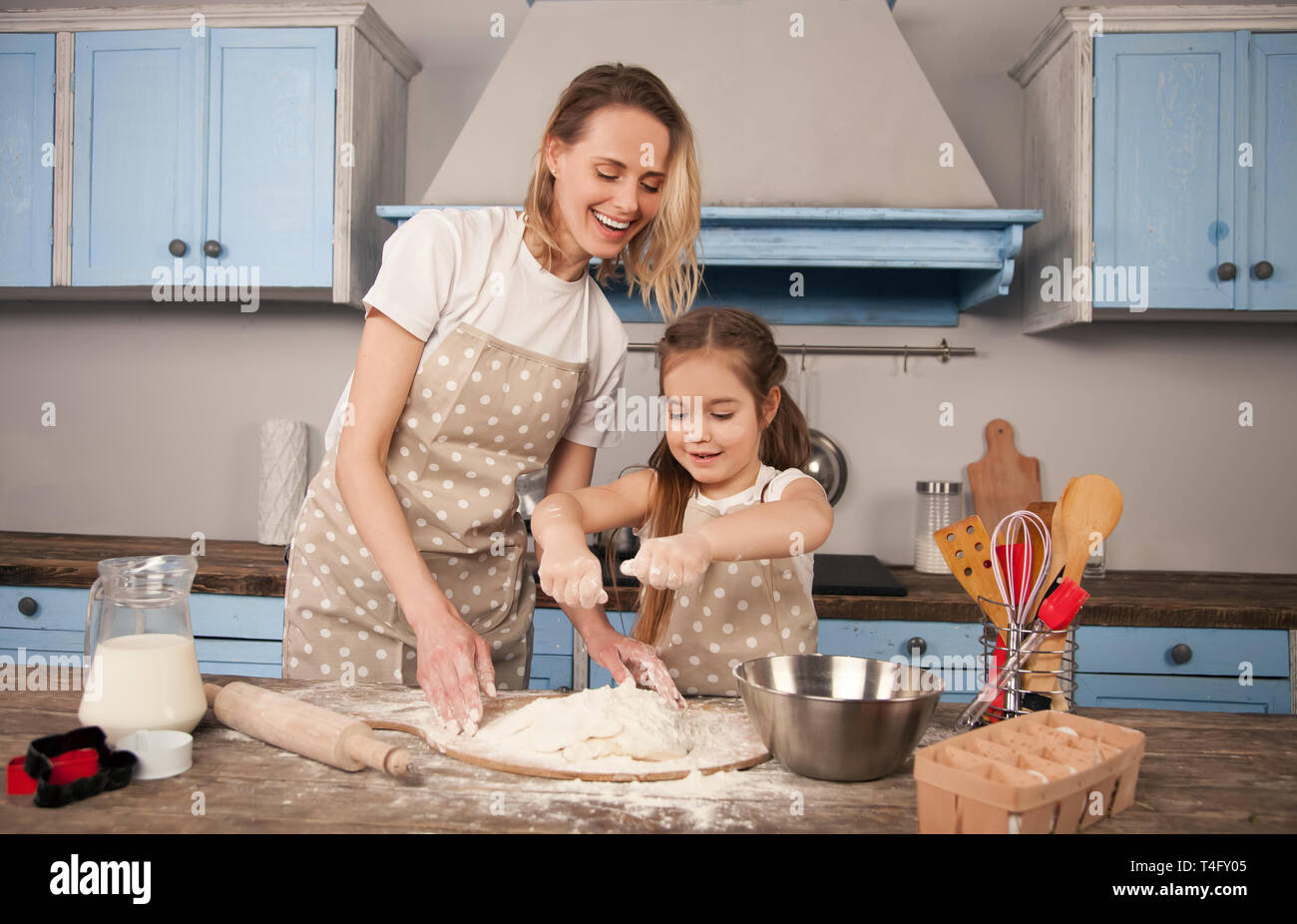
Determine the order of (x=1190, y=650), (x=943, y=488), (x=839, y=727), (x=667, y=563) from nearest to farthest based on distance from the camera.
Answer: (x=839, y=727) → (x=667, y=563) → (x=1190, y=650) → (x=943, y=488)

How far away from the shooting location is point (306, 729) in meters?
0.84

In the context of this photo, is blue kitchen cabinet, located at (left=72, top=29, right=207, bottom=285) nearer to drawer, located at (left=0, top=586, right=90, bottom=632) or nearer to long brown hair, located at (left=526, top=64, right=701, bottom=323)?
drawer, located at (left=0, top=586, right=90, bottom=632)

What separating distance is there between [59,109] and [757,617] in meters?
2.27

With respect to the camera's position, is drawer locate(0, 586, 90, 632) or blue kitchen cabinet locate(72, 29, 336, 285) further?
blue kitchen cabinet locate(72, 29, 336, 285)

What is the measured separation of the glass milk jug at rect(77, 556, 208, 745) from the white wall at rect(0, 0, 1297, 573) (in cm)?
173

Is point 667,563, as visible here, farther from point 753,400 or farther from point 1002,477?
point 1002,477

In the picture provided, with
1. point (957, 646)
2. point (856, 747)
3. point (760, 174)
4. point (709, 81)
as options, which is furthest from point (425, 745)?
point (709, 81)

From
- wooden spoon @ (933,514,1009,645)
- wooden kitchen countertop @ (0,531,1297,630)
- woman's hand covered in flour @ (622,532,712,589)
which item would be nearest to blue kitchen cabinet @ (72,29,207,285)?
wooden kitchen countertop @ (0,531,1297,630)

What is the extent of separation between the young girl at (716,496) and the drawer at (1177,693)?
0.99 metres

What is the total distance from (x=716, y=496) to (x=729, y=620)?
0.61ft

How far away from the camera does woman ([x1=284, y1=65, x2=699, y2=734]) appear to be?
4.10ft

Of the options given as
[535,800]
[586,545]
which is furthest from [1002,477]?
[535,800]
